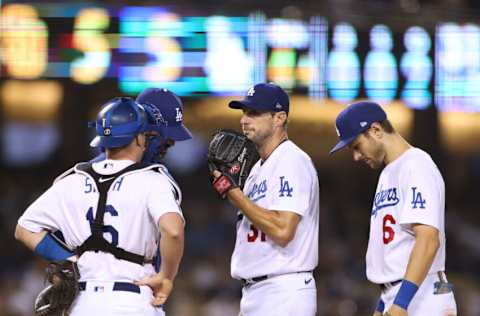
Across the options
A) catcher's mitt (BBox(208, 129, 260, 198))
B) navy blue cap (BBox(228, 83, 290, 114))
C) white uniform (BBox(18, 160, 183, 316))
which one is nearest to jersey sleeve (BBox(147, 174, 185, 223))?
white uniform (BBox(18, 160, 183, 316))

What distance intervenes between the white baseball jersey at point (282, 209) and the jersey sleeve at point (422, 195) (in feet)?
1.67

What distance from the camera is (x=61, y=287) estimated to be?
490cm

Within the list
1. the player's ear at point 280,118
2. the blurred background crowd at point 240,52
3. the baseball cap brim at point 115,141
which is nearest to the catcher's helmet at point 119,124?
the baseball cap brim at point 115,141

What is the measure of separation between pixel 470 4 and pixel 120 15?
3.57 meters

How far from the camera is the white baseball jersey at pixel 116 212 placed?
4855 mm

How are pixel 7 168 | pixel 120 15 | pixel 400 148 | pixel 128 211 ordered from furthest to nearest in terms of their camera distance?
pixel 7 168, pixel 120 15, pixel 400 148, pixel 128 211

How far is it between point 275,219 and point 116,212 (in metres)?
0.81

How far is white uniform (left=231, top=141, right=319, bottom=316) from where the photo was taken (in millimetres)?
5367

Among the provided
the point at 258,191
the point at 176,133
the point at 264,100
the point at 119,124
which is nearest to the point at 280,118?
the point at 264,100

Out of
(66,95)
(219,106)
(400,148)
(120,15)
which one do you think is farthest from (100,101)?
(400,148)

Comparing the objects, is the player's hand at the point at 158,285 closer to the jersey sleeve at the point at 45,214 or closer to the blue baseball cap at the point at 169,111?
the jersey sleeve at the point at 45,214

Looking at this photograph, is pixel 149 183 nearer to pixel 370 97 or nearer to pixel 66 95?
pixel 370 97

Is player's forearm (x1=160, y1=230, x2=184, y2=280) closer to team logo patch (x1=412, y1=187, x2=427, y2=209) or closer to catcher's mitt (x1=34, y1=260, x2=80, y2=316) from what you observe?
catcher's mitt (x1=34, y1=260, x2=80, y2=316)

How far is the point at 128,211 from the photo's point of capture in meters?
4.85
